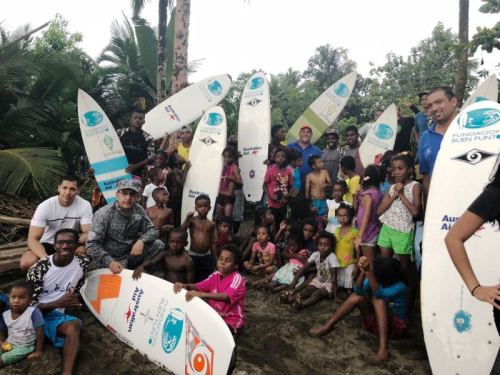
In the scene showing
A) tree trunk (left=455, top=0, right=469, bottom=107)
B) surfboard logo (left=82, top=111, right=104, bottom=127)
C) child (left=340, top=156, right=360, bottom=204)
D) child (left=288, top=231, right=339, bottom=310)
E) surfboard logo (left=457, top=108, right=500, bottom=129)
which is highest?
tree trunk (left=455, top=0, right=469, bottom=107)

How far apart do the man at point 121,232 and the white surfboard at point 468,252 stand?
219cm

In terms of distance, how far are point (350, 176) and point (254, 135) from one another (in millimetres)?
1637

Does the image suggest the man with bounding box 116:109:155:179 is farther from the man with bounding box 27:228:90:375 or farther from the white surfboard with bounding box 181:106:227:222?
the man with bounding box 27:228:90:375

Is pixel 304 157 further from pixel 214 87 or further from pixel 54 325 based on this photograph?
pixel 54 325

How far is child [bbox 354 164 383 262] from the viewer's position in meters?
3.37

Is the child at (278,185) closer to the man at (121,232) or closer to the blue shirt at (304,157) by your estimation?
the blue shirt at (304,157)

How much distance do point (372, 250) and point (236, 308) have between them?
145 centimetres

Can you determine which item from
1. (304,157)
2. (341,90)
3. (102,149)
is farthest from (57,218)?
(341,90)

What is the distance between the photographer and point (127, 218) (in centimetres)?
319

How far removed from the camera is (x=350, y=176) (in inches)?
179

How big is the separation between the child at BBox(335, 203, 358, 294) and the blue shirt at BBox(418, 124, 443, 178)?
34.2 inches

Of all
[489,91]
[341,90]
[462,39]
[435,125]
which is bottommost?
[435,125]

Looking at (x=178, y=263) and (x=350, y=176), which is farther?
(x=350, y=176)

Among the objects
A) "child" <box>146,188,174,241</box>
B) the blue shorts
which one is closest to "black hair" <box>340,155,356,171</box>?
"child" <box>146,188,174,241</box>
